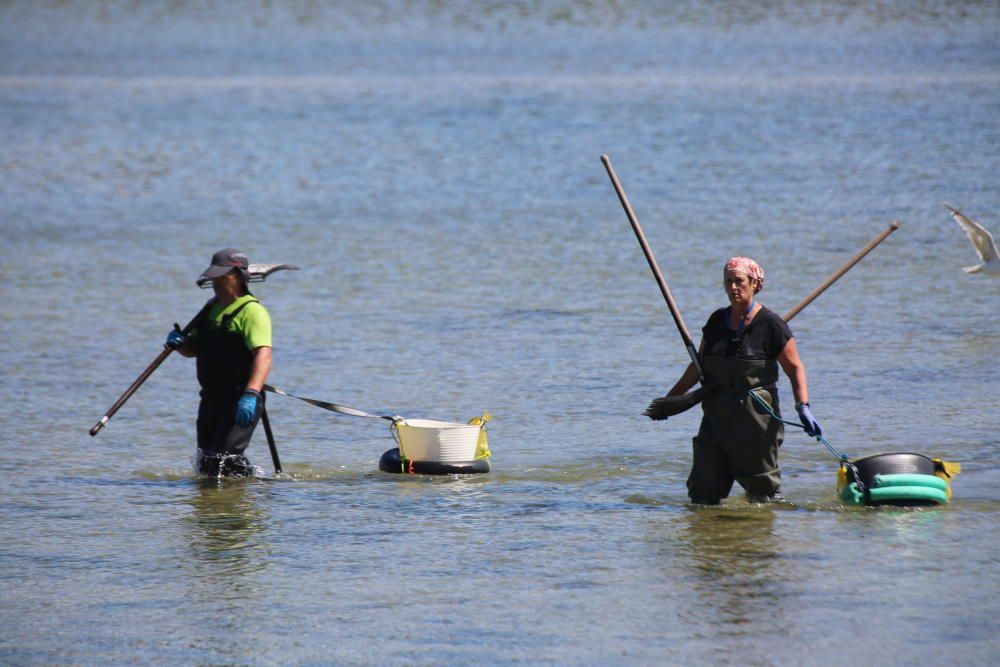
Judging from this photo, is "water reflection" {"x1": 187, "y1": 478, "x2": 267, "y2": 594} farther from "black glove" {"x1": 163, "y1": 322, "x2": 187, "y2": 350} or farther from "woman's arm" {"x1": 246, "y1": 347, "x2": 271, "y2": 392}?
"black glove" {"x1": 163, "y1": 322, "x2": 187, "y2": 350}

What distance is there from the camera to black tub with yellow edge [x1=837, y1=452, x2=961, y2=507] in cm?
827

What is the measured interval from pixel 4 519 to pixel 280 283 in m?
8.88

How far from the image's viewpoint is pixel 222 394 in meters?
9.32

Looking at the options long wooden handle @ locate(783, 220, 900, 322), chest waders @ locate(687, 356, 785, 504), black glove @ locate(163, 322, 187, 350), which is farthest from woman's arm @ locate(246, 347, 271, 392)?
long wooden handle @ locate(783, 220, 900, 322)

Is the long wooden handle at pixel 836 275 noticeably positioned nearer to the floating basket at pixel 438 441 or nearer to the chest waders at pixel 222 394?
the floating basket at pixel 438 441

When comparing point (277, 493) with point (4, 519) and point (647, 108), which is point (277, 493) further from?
point (647, 108)

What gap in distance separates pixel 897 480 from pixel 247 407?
345cm

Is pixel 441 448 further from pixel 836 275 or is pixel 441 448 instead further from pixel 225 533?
pixel 836 275

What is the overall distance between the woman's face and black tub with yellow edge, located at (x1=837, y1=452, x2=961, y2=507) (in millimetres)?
1024

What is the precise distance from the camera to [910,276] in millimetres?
16359

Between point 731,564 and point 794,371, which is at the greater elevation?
point 794,371

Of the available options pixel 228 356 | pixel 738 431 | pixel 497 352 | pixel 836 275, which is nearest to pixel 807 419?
pixel 738 431

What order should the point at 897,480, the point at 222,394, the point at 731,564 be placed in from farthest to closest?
the point at 222,394
the point at 897,480
the point at 731,564

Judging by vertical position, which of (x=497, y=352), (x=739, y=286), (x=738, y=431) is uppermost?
(x=739, y=286)
